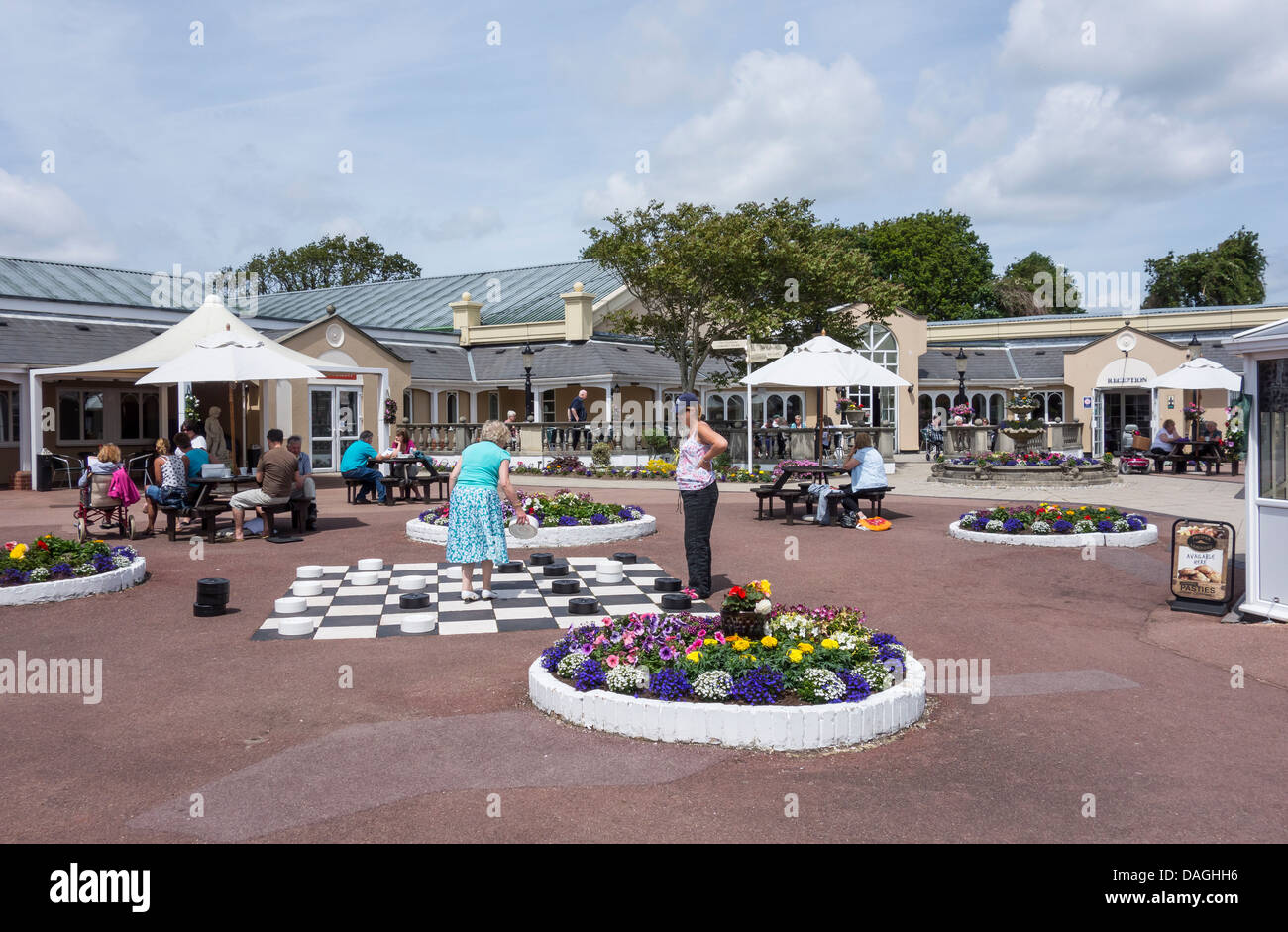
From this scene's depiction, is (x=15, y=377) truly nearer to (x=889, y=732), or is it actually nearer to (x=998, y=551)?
(x=998, y=551)

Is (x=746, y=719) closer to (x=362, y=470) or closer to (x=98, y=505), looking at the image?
(x=98, y=505)

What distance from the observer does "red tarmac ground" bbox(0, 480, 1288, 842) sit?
4.30 m

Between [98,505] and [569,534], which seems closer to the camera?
[569,534]

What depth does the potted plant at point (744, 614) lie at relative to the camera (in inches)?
250

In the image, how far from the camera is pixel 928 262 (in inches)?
2254

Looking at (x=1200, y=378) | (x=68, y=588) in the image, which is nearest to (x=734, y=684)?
(x=68, y=588)

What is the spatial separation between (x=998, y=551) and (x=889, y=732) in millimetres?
7270

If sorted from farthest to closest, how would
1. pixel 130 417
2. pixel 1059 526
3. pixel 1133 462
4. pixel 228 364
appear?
pixel 1133 462
pixel 130 417
pixel 228 364
pixel 1059 526

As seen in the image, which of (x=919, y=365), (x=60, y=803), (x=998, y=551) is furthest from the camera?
(x=919, y=365)

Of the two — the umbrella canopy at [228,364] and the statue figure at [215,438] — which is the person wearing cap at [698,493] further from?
the statue figure at [215,438]

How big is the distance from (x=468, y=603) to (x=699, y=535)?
2.19 m

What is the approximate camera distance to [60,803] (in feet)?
14.9

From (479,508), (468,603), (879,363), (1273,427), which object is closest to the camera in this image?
(1273,427)
